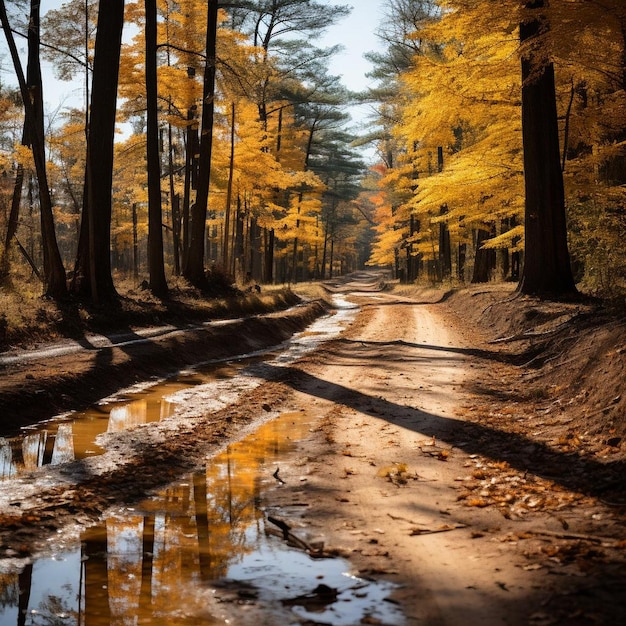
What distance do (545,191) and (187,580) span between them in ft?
47.1

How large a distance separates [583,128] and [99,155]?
1239cm

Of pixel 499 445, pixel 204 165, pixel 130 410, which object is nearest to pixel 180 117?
pixel 204 165

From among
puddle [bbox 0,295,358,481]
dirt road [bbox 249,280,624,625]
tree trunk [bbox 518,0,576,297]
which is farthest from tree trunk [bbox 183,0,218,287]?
dirt road [bbox 249,280,624,625]

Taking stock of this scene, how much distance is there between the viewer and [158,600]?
3732mm

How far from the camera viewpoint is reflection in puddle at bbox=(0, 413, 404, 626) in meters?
3.55

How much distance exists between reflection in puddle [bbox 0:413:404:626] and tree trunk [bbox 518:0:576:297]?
12.7 metres

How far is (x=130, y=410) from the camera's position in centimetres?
909

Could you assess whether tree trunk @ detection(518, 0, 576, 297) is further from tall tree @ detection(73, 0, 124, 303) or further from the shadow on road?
tall tree @ detection(73, 0, 124, 303)

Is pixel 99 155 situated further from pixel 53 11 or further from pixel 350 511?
pixel 350 511

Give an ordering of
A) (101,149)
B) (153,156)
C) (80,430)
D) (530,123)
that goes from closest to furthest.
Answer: (80,430), (530,123), (101,149), (153,156)

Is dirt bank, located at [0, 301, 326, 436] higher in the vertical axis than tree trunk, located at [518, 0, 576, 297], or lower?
lower

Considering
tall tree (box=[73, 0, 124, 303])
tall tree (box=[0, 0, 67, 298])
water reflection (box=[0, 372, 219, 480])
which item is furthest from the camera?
tall tree (box=[73, 0, 124, 303])

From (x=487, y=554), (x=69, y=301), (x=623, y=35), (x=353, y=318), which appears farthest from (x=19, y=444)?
(x=353, y=318)

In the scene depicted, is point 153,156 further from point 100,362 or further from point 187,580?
point 187,580
